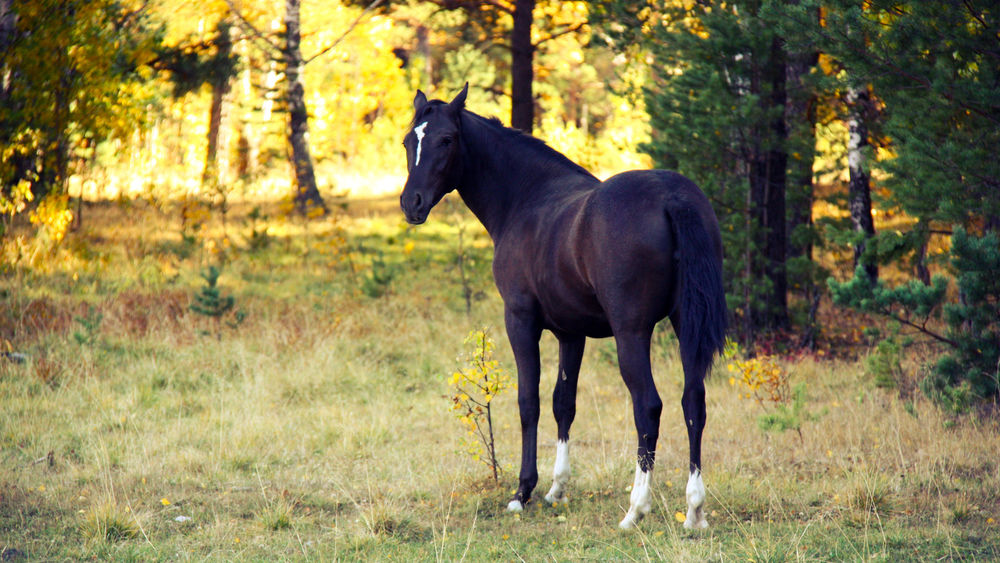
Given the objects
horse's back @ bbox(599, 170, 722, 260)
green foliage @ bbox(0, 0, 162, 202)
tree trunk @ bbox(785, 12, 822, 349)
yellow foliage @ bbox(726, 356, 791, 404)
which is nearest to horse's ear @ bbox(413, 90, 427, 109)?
horse's back @ bbox(599, 170, 722, 260)

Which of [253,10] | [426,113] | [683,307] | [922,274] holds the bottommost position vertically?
[922,274]

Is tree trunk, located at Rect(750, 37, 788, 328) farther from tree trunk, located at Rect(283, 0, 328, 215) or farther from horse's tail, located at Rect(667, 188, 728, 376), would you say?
tree trunk, located at Rect(283, 0, 328, 215)

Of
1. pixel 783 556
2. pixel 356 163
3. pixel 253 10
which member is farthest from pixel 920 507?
pixel 356 163

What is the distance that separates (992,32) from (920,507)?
322 centimetres

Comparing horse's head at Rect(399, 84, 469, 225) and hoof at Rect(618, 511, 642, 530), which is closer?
hoof at Rect(618, 511, 642, 530)

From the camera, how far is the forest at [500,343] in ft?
15.4

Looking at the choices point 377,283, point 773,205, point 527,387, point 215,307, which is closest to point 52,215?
point 215,307

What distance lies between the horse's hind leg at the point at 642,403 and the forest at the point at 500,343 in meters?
0.15

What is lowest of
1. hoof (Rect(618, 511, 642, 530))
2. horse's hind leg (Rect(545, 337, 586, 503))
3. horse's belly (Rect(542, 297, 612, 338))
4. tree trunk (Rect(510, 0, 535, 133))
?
hoof (Rect(618, 511, 642, 530))

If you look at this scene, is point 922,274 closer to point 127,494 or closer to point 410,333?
point 410,333

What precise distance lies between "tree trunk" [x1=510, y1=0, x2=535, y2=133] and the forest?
5cm

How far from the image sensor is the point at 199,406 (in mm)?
7473

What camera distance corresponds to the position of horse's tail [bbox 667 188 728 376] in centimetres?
418

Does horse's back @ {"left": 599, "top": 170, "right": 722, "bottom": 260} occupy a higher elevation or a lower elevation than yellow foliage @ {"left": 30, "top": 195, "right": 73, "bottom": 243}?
higher
